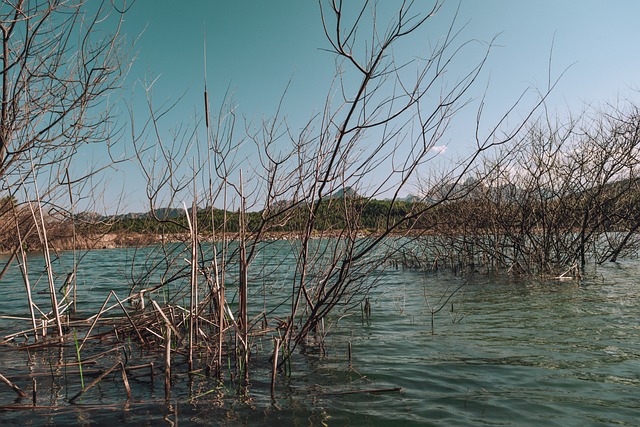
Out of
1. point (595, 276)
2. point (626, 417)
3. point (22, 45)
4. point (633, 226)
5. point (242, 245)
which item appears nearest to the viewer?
point (626, 417)

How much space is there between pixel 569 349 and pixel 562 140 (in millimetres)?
7288

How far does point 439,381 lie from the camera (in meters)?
3.97

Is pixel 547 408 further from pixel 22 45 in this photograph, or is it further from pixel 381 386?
pixel 22 45

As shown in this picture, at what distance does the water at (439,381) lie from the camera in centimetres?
320

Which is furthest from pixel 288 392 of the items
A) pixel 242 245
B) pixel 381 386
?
pixel 242 245

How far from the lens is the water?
10.5 ft

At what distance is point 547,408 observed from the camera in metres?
3.33

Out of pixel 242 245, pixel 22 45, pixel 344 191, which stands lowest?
pixel 242 245

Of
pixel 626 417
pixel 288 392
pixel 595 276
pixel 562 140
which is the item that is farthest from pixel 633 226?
pixel 288 392

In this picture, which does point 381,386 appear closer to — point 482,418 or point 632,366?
point 482,418

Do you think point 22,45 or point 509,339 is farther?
point 509,339

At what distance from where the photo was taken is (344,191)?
3.76 meters

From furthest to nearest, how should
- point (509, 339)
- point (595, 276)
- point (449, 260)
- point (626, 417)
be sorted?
1. point (449, 260)
2. point (595, 276)
3. point (509, 339)
4. point (626, 417)

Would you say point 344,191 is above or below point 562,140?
below
